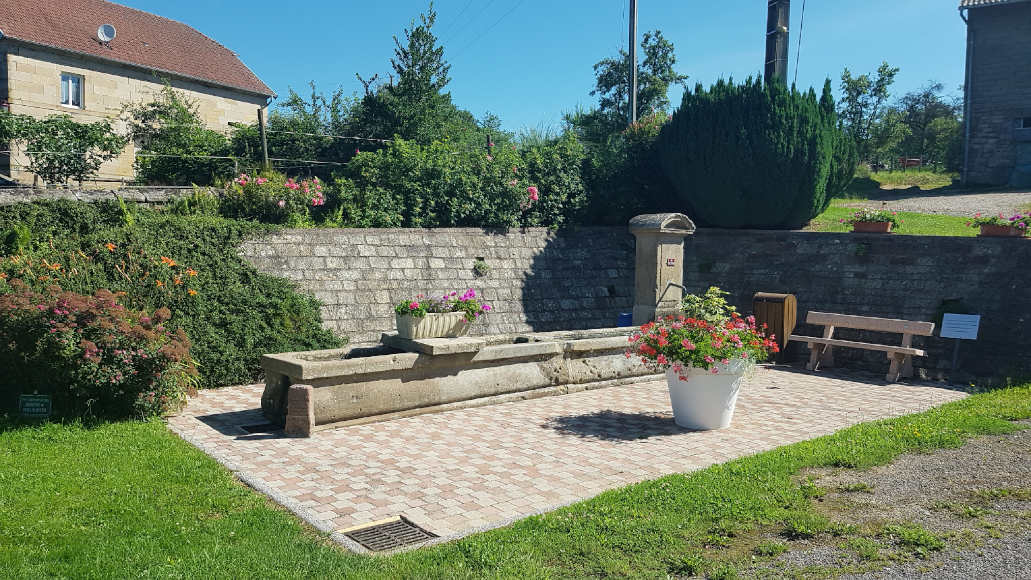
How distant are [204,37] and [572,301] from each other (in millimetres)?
22152

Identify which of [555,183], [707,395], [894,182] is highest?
[894,182]

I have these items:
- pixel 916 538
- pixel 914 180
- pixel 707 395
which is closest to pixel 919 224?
pixel 914 180

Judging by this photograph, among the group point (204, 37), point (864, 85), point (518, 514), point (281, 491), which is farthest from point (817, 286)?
point (204, 37)

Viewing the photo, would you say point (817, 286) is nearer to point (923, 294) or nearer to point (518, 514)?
point (923, 294)

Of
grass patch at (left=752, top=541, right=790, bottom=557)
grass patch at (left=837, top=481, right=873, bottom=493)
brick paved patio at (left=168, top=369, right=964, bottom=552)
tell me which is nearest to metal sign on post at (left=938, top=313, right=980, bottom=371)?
brick paved patio at (left=168, top=369, right=964, bottom=552)

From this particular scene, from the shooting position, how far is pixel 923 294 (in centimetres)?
1061

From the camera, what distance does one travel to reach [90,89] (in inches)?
842

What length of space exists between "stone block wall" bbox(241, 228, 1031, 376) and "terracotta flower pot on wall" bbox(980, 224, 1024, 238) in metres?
0.24

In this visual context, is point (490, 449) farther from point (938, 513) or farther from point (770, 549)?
point (938, 513)

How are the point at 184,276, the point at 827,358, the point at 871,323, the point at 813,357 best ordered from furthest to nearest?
the point at 827,358 < the point at 813,357 < the point at 871,323 < the point at 184,276

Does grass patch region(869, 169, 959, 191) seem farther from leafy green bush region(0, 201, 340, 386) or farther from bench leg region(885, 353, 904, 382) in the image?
leafy green bush region(0, 201, 340, 386)

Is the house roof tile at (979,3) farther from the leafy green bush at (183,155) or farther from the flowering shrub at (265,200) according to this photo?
the leafy green bush at (183,155)

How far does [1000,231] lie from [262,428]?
1060 centimetres

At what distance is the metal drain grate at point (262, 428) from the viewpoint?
6.34 meters
